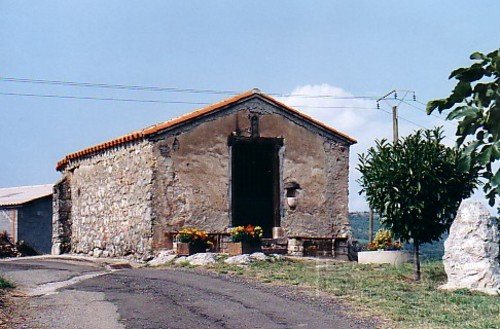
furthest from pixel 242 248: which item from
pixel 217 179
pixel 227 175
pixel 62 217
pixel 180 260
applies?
pixel 62 217

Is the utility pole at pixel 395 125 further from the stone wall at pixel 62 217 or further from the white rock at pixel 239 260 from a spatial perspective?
the white rock at pixel 239 260

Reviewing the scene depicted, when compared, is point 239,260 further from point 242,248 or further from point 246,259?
point 242,248

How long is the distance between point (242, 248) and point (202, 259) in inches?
57.6

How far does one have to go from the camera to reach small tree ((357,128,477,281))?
1494 centimetres

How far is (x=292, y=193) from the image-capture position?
20.8m

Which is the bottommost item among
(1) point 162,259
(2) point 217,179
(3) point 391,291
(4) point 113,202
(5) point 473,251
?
(3) point 391,291

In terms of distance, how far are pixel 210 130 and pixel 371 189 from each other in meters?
5.94

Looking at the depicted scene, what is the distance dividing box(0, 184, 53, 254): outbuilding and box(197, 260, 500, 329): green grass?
1771 cm

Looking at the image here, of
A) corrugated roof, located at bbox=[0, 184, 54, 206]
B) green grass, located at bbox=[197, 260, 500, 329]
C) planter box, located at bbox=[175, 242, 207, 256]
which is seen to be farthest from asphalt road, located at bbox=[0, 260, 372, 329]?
corrugated roof, located at bbox=[0, 184, 54, 206]

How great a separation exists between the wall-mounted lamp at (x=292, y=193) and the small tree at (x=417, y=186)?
5236 mm

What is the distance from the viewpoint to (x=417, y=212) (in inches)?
593

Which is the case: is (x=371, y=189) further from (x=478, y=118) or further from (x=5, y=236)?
(x=5, y=236)

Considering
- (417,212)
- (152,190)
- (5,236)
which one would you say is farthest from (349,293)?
(5,236)

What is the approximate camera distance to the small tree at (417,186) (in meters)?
14.9
